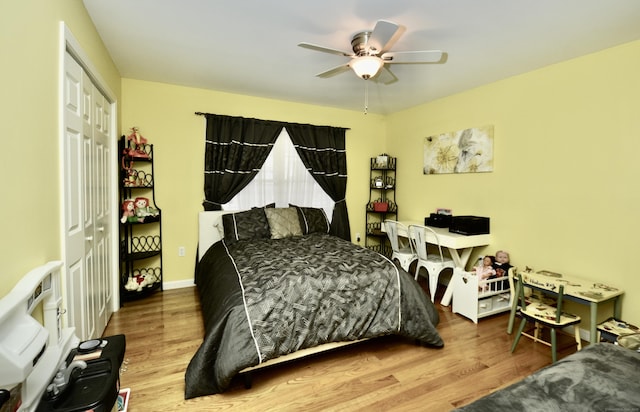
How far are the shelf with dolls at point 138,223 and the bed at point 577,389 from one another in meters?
3.26

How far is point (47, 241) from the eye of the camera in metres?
1.41

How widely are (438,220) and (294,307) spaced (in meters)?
2.45

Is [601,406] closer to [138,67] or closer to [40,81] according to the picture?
[40,81]

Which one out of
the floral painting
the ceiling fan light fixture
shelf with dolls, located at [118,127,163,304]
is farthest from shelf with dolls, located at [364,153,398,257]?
shelf with dolls, located at [118,127,163,304]

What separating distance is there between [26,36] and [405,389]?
264 centimetres

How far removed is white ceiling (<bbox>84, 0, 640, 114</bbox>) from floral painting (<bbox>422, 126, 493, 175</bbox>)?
576 millimetres

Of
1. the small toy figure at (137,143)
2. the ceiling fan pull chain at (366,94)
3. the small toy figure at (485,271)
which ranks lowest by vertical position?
the small toy figure at (485,271)

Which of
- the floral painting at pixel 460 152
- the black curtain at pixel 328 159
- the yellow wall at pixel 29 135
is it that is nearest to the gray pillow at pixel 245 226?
the black curtain at pixel 328 159

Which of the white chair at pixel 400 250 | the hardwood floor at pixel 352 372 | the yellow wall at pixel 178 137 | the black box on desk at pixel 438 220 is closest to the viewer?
the hardwood floor at pixel 352 372

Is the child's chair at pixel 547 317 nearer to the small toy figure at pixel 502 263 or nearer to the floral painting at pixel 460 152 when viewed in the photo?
the small toy figure at pixel 502 263

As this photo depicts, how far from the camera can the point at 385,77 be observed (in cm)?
311

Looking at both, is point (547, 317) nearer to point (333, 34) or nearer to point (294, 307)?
point (294, 307)

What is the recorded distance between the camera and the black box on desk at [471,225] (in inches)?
127

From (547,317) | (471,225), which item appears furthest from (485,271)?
(547,317)
